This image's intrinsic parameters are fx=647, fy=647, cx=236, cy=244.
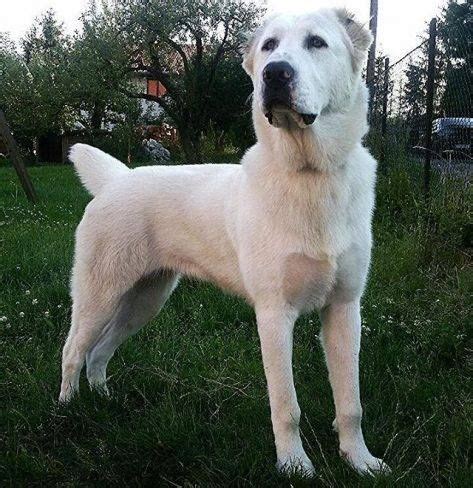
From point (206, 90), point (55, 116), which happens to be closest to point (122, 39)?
point (206, 90)

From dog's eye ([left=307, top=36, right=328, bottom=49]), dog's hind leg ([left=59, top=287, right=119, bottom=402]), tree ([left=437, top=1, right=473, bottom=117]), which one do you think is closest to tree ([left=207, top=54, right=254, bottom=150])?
tree ([left=437, top=1, right=473, bottom=117])

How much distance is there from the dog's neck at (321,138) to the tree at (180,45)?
14.1 metres

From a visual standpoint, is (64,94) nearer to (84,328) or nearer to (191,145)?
(191,145)

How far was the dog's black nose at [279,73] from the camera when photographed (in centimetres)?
225

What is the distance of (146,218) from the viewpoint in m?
3.14

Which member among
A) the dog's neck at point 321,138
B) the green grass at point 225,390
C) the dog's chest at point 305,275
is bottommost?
the green grass at point 225,390

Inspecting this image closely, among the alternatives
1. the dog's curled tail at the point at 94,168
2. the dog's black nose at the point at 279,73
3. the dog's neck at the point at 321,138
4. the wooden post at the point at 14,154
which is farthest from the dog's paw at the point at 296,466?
the wooden post at the point at 14,154

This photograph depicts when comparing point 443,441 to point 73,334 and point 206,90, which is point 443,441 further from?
point 206,90

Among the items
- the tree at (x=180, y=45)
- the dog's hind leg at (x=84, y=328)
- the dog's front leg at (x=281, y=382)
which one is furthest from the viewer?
the tree at (x=180, y=45)

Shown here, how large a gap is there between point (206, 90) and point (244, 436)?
17553 millimetres

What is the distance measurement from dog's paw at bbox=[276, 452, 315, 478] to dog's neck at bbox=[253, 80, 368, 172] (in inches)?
44.1

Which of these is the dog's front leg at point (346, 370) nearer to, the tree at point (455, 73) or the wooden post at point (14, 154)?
the tree at point (455, 73)

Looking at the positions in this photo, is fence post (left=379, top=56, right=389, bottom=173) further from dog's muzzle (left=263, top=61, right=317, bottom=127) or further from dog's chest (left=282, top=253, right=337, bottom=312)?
dog's muzzle (left=263, top=61, right=317, bottom=127)

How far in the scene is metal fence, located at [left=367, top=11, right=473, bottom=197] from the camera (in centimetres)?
625
